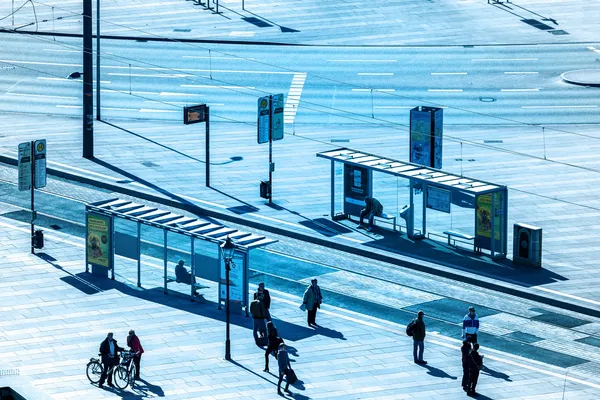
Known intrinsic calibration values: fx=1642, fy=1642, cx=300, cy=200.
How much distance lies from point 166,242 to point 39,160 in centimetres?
695

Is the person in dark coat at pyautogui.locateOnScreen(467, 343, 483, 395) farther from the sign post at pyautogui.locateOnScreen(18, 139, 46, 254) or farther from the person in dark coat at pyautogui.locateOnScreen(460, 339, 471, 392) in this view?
the sign post at pyautogui.locateOnScreen(18, 139, 46, 254)

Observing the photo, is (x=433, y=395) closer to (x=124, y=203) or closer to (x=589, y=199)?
(x=124, y=203)

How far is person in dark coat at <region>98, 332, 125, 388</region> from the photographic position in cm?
3894

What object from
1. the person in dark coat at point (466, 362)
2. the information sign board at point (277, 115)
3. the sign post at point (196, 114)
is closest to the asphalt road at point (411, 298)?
the person in dark coat at point (466, 362)

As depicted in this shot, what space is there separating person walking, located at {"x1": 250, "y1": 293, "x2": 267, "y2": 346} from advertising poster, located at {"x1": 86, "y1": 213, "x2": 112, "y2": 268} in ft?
23.1

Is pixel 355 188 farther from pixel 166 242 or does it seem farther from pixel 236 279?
pixel 236 279

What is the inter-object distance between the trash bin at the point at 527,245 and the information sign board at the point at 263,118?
11.2 metres

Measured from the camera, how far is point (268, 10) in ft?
263

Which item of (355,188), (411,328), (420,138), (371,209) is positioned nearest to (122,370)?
(411,328)

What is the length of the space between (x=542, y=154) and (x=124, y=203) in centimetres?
1780

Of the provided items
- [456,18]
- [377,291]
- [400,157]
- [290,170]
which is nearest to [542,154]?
[400,157]

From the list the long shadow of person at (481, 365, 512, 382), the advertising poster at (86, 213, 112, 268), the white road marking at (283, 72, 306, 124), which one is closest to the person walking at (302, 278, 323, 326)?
the long shadow of person at (481, 365, 512, 382)

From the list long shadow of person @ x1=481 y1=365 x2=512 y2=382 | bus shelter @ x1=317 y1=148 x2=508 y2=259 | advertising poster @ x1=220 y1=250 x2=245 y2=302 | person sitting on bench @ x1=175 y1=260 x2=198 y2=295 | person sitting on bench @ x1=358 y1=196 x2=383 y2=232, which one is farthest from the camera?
person sitting on bench @ x1=358 y1=196 x2=383 y2=232

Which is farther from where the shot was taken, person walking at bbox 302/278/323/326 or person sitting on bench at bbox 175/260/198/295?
person sitting on bench at bbox 175/260/198/295
